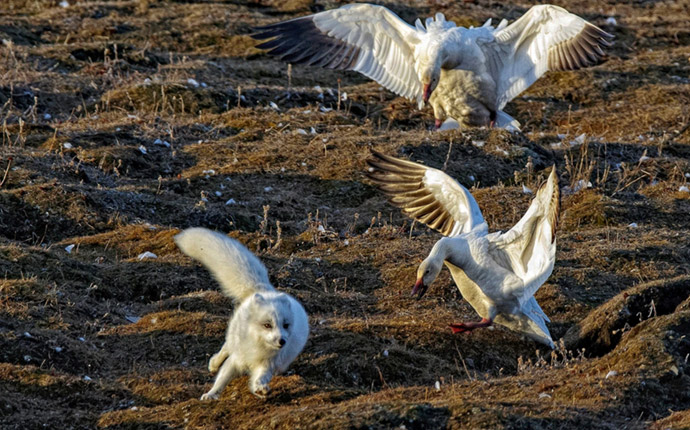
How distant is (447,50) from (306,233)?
307 cm

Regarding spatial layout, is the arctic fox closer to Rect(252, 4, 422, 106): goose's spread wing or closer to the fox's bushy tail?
the fox's bushy tail

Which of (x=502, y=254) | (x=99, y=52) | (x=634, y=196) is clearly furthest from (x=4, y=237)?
(x=99, y=52)

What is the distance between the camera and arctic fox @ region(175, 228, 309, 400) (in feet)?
19.4

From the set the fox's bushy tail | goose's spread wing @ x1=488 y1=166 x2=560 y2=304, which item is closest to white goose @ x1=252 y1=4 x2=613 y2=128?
goose's spread wing @ x1=488 y1=166 x2=560 y2=304

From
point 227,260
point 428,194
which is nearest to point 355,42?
point 428,194

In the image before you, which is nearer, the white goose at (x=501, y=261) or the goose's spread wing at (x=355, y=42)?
the white goose at (x=501, y=261)

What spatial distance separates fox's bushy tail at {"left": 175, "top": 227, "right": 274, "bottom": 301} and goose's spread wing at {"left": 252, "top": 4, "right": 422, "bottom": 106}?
227 inches

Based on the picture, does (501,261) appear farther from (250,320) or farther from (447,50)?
(447,50)

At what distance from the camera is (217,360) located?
6.37 metres

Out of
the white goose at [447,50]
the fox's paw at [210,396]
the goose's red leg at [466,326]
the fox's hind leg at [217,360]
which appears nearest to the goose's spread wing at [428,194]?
the goose's red leg at [466,326]

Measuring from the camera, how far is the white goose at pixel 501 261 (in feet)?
22.4

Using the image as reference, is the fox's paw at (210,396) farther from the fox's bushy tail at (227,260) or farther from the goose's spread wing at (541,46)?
the goose's spread wing at (541,46)

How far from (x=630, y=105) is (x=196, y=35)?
6839 mm

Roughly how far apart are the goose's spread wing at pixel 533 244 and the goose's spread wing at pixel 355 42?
5.08 metres
